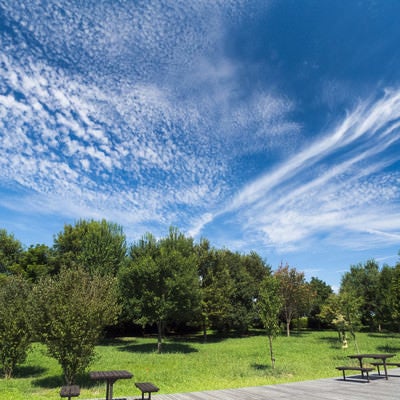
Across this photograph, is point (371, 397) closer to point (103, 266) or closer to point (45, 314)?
point (45, 314)

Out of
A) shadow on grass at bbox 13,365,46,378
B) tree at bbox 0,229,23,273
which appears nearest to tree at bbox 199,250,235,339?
shadow on grass at bbox 13,365,46,378

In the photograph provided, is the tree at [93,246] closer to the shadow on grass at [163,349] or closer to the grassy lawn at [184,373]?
the shadow on grass at [163,349]

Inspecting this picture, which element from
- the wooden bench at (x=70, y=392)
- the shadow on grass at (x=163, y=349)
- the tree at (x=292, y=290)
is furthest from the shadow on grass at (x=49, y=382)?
the tree at (x=292, y=290)

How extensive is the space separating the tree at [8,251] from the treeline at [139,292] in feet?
0.47

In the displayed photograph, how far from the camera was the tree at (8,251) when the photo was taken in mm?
45303

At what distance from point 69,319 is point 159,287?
15.5m

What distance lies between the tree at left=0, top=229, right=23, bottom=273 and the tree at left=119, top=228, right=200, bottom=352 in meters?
25.8

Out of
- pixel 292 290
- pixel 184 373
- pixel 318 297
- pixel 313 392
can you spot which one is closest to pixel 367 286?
pixel 318 297

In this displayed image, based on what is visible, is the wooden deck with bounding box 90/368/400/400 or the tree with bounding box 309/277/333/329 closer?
the wooden deck with bounding box 90/368/400/400

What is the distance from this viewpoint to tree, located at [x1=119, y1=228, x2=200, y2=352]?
90.5 ft

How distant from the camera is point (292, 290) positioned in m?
45.1

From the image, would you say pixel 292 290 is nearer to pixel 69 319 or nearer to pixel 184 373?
pixel 184 373

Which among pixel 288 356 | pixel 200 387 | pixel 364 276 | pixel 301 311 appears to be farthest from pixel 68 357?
pixel 364 276

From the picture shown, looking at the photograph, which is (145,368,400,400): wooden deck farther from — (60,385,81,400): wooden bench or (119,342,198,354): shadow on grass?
(119,342,198,354): shadow on grass
